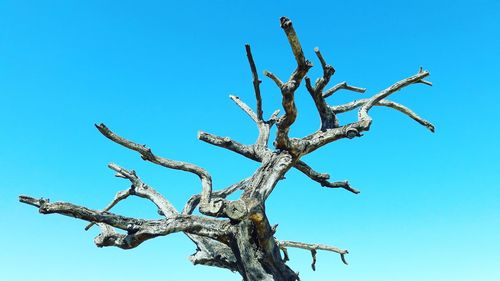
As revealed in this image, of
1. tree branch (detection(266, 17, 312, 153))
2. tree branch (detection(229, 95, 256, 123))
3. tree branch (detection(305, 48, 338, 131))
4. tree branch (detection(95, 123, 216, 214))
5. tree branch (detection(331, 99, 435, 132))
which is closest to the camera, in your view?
tree branch (detection(266, 17, 312, 153))

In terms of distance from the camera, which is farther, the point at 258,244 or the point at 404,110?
the point at 404,110

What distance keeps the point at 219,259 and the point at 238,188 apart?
79.3 inches

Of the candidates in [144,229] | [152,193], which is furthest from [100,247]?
[152,193]

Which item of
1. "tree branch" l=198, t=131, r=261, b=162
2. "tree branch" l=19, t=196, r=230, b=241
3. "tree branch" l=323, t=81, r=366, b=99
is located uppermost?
"tree branch" l=323, t=81, r=366, b=99

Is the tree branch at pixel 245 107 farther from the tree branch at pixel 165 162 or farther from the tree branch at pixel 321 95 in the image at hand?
the tree branch at pixel 165 162

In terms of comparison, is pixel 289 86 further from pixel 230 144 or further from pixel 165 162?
pixel 165 162

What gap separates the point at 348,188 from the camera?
928cm

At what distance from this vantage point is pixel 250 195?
6.72 metres

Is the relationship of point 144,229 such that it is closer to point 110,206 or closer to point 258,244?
point 258,244

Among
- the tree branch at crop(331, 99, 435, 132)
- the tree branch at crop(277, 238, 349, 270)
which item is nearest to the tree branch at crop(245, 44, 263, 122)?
the tree branch at crop(331, 99, 435, 132)

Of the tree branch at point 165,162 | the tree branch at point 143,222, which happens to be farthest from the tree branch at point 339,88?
the tree branch at point 143,222

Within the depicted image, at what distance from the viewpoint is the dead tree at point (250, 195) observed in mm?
5812

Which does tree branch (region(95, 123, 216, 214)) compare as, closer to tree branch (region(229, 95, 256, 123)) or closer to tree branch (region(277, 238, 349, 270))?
tree branch (region(229, 95, 256, 123))

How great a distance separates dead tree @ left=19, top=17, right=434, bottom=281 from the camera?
581cm
